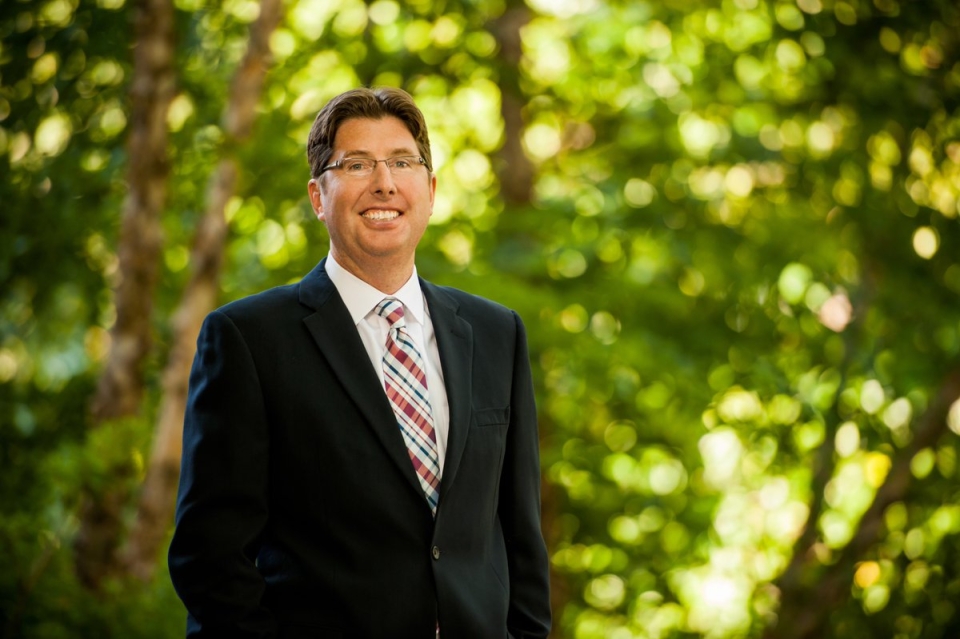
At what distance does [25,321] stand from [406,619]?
5.31 m

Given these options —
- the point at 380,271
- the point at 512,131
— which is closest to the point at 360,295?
the point at 380,271

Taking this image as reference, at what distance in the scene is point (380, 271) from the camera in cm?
188

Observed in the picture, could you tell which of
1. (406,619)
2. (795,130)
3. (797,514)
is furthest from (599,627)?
(406,619)

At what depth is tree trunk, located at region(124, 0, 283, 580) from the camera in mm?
4180

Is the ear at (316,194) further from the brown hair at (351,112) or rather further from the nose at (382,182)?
the nose at (382,182)

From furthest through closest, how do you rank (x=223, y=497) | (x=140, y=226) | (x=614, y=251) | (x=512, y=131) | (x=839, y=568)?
(x=512, y=131) → (x=614, y=251) → (x=839, y=568) → (x=140, y=226) → (x=223, y=497)

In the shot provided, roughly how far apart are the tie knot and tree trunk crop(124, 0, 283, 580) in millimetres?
2505

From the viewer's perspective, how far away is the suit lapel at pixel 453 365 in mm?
1797

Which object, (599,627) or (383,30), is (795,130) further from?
(599,627)

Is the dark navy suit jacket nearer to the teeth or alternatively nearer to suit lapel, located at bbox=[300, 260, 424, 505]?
suit lapel, located at bbox=[300, 260, 424, 505]

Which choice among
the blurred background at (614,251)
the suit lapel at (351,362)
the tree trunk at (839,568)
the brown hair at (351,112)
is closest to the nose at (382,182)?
the brown hair at (351,112)

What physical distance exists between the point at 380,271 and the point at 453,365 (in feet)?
0.75

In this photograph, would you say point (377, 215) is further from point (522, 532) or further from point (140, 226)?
point (140, 226)

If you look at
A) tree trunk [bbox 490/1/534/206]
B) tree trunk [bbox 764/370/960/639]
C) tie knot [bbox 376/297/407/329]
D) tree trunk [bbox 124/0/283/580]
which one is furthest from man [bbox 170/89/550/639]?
tree trunk [bbox 490/1/534/206]
